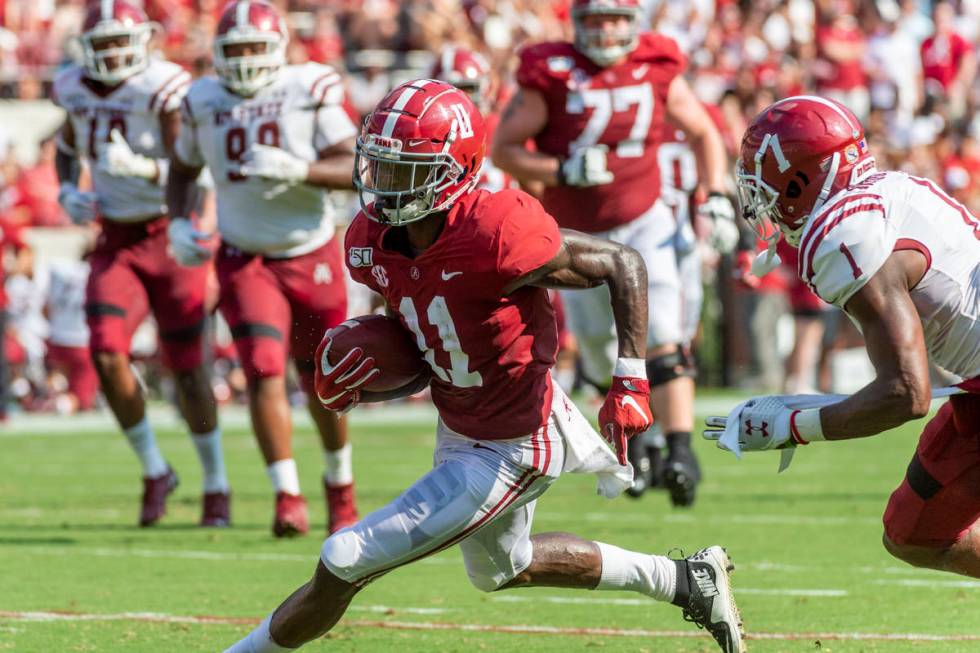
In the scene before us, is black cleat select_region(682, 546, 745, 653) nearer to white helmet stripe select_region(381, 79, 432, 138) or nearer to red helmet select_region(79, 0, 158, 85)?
white helmet stripe select_region(381, 79, 432, 138)

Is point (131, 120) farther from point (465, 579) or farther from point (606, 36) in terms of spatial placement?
point (465, 579)

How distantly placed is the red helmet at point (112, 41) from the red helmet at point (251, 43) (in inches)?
24.5

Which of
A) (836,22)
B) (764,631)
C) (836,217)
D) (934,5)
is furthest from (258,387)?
(934,5)

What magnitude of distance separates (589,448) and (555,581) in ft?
1.26

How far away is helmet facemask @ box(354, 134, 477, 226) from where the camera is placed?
13.3 feet

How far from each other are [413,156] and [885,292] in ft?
3.87

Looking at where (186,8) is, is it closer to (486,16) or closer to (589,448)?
(486,16)

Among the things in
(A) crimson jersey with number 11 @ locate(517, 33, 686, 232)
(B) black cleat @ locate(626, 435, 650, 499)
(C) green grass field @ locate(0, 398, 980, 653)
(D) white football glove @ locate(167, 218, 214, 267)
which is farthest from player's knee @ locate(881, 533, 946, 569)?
(D) white football glove @ locate(167, 218, 214, 267)

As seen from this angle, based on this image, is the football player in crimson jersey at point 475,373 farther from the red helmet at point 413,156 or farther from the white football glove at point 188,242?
the white football glove at point 188,242

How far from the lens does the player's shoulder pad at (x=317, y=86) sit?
23.2ft

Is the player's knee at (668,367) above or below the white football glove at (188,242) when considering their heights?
below

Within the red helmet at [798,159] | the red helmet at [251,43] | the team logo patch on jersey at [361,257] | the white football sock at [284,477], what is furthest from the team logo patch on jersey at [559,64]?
the red helmet at [798,159]

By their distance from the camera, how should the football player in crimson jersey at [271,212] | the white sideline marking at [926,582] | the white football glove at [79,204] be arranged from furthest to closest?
1. the white football glove at [79,204]
2. the football player in crimson jersey at [271,212]
3. the white sideline marking at [926,582]

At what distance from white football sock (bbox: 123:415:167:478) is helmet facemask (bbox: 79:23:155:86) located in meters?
1.56
